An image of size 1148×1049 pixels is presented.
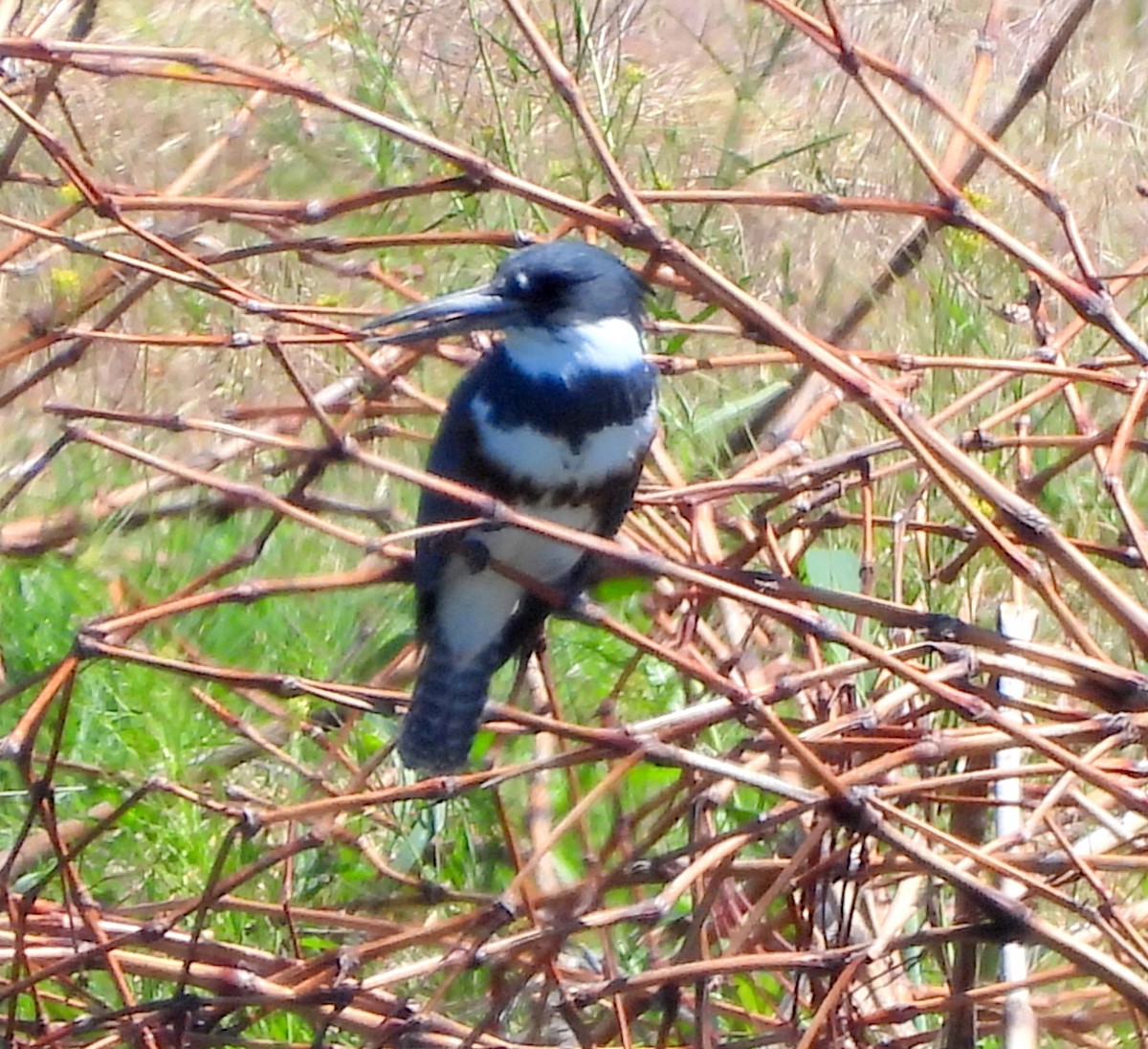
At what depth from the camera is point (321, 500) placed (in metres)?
1.47

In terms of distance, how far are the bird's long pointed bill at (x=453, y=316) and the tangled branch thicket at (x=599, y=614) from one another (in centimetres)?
4

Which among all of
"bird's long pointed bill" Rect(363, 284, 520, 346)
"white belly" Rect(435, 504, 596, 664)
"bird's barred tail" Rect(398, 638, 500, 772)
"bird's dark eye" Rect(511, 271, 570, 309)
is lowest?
"bird's barred tail" Rect(398, 638, 500, 772)

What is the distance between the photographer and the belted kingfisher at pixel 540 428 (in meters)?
1.60

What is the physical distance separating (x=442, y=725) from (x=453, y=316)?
38cm

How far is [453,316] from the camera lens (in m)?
1.49

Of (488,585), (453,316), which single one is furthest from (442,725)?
(453,316)

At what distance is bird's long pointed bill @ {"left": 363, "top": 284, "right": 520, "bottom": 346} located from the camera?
1275mm

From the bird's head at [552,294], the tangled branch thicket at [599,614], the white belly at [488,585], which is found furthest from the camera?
the white belly at [488,585]

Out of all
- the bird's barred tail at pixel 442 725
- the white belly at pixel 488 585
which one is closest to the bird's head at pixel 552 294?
the white belly at pixel 488 585

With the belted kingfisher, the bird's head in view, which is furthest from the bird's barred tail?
the bird's head

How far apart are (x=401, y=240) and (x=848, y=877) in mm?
546

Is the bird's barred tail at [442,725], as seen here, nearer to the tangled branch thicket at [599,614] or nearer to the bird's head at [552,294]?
the tangled branch thicket at [599,614]

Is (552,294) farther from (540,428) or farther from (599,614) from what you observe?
(599,614)

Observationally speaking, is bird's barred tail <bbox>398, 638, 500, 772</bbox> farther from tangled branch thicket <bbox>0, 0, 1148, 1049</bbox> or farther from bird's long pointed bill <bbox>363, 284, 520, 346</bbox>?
bird's long pointed bill <bbox>363, 284, 520, 346</bbox>
